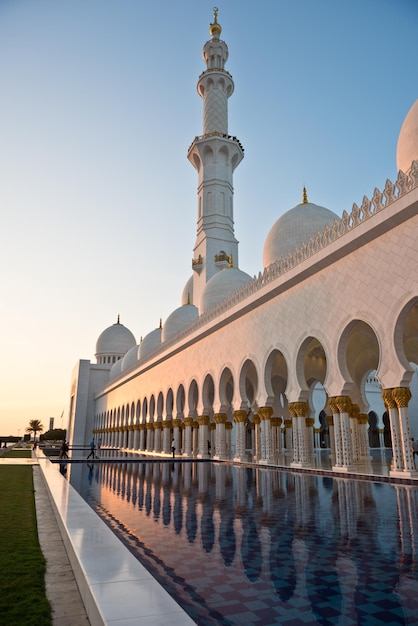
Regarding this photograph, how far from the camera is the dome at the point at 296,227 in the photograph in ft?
47.7

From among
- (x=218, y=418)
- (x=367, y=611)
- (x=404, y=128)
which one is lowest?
(x=367, y=611)

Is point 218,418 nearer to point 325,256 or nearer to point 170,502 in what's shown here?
point 325,256

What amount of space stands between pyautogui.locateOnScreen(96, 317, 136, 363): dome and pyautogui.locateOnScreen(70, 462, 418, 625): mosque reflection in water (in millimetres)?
36019

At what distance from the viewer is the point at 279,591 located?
7.43 ft

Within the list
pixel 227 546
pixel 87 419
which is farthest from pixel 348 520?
pixel 87 419

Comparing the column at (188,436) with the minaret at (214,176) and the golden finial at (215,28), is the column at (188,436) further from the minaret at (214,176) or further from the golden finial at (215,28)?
the golden finial at (215,28)

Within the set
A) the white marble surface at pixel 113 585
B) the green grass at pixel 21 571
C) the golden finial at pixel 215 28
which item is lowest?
the green grass at pixel 21 571

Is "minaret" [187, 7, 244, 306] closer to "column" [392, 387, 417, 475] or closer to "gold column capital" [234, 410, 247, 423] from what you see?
"gold column capital" [234, 410, 247, 423]

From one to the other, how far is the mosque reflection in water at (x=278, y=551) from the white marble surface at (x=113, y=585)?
0.18 metres

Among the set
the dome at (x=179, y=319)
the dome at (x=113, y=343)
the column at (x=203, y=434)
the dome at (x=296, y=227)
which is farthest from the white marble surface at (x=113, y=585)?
the dome at (x=113, y=343)

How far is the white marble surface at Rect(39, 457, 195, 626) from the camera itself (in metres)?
1.79

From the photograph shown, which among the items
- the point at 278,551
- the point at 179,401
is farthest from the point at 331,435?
the point at 278,551

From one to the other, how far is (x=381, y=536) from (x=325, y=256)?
722 centimetres

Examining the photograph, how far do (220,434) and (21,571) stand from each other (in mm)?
12647
